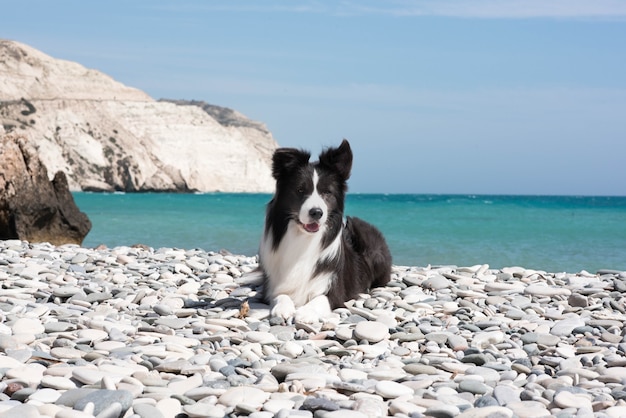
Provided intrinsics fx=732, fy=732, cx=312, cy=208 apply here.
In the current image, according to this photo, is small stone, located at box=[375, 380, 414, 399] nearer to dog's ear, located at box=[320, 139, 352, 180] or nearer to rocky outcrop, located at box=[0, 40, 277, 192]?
dog's ear, located at box=[320, 139, 352, 180]

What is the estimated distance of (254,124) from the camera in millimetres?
124500

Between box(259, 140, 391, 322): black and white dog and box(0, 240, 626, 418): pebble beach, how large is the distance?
0.75ft

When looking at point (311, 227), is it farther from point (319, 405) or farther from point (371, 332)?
point (319, 405)

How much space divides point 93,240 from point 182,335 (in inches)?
565

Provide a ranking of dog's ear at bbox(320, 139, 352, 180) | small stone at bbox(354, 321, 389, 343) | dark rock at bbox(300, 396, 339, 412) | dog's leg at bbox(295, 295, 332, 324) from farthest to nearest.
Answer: dog's ear at bbox(320, 139, 352, 180)
dog's leg at bbox(295, 295, 332, 324)
small stone at bbox(354, 321, 389, 343)
dark rock at bbox(300, 396, 339, 412)

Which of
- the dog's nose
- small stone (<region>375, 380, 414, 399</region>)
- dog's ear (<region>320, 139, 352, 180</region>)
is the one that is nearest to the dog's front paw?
the dog's nose

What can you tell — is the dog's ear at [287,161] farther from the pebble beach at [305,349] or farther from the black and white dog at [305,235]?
the pebble beach at [305,349]

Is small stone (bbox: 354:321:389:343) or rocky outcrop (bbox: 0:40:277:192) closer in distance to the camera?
small stone (bbox: 354:321:389:343)

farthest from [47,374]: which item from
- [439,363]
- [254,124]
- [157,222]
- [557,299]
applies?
[254,124]

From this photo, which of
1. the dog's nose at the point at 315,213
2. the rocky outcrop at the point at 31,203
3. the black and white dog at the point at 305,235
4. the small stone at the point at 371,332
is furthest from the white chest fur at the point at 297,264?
the rocky outcrop at the point at 31,203

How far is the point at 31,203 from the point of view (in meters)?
12.8

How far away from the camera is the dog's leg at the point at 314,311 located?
5.73 metres

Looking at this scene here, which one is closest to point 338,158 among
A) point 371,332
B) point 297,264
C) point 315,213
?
point 315,213

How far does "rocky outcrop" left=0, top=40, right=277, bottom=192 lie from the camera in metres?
71.4
